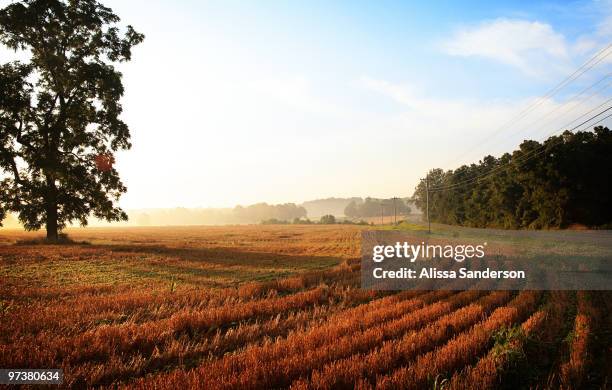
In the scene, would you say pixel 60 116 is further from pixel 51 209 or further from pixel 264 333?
pixel 264 333

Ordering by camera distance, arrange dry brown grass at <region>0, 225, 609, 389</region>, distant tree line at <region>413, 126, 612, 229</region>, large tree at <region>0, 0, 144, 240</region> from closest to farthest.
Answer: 1. dry brown grass at <region>0, 225, 609, 389</region>
2. large tree at <region>0, 0, 144, 240</region>
3. distant tree line at <region>413, 126, 612, 229</region>

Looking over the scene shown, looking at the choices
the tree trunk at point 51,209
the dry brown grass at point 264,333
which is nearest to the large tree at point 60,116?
the tree trunk at point 51,209

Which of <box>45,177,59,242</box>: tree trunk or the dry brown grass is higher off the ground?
<box>45,177,59,242</box>: tree trunk

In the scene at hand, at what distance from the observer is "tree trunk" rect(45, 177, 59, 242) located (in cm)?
2580

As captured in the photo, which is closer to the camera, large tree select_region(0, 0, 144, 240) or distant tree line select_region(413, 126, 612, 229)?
large tree select_region(0, 0, 144, 240)

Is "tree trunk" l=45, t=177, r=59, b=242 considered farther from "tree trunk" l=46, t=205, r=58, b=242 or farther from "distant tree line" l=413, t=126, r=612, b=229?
"distant tree line" l=413, t=126, r=612, b=229

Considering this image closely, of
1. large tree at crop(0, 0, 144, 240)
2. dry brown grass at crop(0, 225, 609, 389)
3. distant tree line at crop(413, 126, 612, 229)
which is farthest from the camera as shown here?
distant tree line at crop(413, 126, 612, 229)

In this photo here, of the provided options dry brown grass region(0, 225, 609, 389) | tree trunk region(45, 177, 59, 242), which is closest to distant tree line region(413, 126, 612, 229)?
dry brown grass region(0, 225, 609, 389)

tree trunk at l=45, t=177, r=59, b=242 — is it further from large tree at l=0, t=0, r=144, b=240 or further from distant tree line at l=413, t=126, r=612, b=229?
distant tree line at l=413, t=126, r=612, b=229

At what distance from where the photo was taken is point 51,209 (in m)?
26.5

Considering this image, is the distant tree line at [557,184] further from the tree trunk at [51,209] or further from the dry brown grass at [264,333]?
the tree trunk at [51,209]

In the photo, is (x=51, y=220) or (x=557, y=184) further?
(x=557, y=184)

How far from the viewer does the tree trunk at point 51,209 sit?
25797 millimetres

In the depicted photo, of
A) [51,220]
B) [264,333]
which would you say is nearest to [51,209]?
[51,220]
